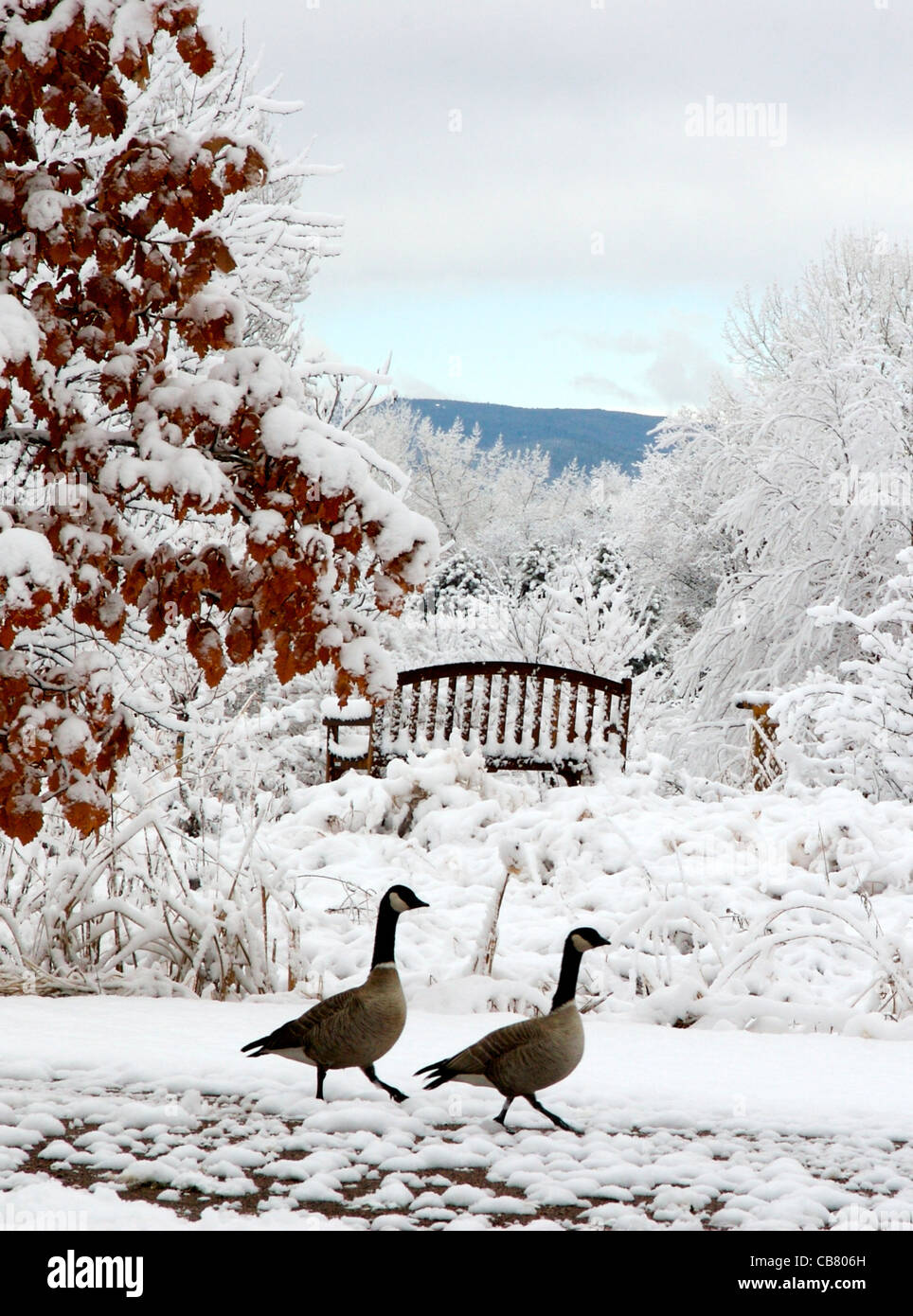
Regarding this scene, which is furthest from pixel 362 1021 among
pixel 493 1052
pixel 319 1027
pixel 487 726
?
pixel 487 726

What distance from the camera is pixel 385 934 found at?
2.79 metres

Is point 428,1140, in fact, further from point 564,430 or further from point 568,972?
point 564,430

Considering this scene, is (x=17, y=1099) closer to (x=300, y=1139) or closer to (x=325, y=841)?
(x=300, y=1139)

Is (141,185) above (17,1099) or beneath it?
above

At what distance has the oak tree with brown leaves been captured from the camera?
3.08m

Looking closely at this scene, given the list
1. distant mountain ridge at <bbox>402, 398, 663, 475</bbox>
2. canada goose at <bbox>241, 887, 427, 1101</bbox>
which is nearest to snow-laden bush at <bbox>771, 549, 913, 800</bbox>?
canada goose at <bbox>241, 887, 427, 1101</bbox>

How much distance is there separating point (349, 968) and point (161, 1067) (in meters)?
1.78

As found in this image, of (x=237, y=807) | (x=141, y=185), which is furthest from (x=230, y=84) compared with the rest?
(x=141, y=185)

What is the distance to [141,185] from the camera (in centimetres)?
319

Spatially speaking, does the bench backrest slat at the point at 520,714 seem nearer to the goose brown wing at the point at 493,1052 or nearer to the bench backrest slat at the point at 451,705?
the bench backrest slat at the point at 451,705

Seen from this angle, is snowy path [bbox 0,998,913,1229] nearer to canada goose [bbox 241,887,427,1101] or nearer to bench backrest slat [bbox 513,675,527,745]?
canada goose [bbox 241,887,427,1101]

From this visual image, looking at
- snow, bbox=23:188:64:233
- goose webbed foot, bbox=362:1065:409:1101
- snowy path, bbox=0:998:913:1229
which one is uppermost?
snow, bbox=23:188:64:233

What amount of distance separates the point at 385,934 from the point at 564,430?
265ft
